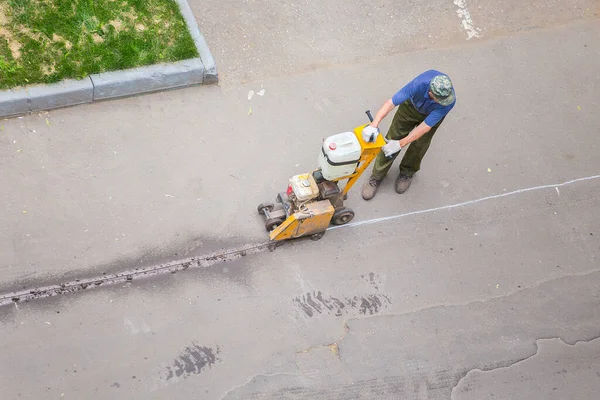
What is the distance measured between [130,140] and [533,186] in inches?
159

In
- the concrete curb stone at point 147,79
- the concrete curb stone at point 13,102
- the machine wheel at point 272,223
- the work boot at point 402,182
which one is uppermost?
the concrete curb stone at point 13,102

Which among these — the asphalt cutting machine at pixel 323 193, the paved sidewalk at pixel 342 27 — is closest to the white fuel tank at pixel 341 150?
the asphalt cutting machine at pixel 323 193

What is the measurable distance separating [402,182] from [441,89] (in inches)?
52.5

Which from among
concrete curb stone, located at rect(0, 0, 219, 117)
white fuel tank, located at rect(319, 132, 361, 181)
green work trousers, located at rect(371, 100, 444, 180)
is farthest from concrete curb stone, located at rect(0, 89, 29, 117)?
green work trousers, located at rect(371, 100, 444, 180)

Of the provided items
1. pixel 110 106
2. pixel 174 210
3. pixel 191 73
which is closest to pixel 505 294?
pixel 174 210

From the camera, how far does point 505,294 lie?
6.18 metres

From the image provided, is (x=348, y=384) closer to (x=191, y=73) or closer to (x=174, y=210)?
(x=174, y=210)

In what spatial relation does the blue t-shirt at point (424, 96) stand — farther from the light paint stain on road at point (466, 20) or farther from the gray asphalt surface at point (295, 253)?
the light paint stain on road at point (466, 20)

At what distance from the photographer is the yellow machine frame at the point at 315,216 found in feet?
18.3

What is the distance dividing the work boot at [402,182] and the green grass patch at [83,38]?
2429 millimetres

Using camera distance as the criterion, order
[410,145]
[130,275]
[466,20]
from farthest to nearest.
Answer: [466,20] → [410,145] → [130,275]

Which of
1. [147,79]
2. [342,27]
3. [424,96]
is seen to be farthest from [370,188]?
[147,79]

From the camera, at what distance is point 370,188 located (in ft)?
21.4

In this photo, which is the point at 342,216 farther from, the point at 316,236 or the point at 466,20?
the point at 466,20
